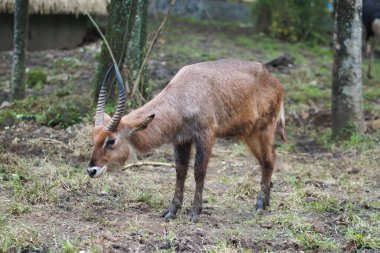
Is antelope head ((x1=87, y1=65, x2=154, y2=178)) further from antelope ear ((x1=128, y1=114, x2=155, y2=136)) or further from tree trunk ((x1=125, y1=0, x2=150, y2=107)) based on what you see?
tree trunk ((x1=125, y1=0, x2=150, y2=107))

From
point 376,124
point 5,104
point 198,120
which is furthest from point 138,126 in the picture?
point 376,124

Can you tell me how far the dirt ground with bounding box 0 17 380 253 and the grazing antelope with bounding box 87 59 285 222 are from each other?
44cm

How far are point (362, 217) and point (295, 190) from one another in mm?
1217

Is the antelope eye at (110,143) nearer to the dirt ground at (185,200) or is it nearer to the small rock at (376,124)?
the dirt ground at (185,200)

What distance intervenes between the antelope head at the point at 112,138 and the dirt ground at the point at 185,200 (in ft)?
1.75

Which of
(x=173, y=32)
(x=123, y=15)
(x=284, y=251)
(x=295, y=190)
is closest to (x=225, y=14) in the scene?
(x=173, y=32)

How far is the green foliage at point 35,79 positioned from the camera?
13206mm

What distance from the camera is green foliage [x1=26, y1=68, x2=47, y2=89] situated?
520 inches

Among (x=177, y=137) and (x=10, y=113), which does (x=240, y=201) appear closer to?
(x=177, y=137)

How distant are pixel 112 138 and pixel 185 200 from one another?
1535mm

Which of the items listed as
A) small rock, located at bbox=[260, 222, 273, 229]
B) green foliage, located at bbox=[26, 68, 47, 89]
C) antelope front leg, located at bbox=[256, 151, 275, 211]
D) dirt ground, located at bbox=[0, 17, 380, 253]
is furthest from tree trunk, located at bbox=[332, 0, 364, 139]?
green foliage, located at bbox=[26, 68, 47, 89]

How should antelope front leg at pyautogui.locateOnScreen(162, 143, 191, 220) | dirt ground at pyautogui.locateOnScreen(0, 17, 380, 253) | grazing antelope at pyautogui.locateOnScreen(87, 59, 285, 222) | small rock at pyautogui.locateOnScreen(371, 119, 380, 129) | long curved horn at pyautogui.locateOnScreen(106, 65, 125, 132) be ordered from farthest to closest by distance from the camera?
small rock at pyautogui.locateOnScreen(371, 119, 380, 129) → antelope front leg at pyautogui.locateOnScreen(162, 143, 191, 220) → grazing antelope at pyautogui.locateOnScreen(87, 59, 285, 222) → long curved horn at pyautogui.locateOnScreen(106, 65, 125, 132) → dirt ground at pyautogui.locateOnScreen(0, 17, 380, 253)

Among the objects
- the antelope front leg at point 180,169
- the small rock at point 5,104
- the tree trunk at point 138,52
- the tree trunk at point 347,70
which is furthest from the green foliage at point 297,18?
the antelope front leg at point 180,169

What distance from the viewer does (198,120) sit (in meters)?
6.90
